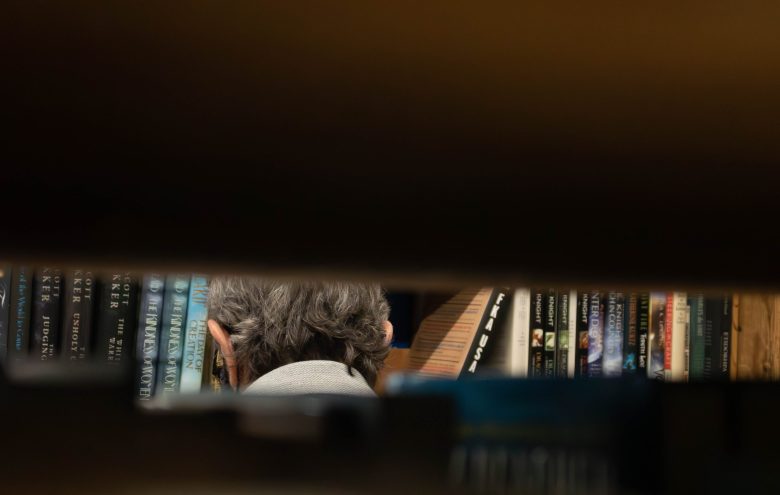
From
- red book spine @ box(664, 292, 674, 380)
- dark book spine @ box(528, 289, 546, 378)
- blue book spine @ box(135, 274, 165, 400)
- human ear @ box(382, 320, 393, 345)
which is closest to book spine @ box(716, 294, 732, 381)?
red book spine @ box(664, 292, 674, 380)

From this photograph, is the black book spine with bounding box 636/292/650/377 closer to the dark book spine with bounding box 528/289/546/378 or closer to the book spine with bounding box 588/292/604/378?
the book spine with bounding box 588/292/604/378

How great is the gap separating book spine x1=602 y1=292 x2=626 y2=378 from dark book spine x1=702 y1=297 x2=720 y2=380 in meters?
0.17

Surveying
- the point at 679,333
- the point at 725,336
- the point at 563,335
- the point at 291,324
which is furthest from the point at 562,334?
the point at 291,324

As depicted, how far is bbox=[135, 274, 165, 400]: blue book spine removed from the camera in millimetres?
1132

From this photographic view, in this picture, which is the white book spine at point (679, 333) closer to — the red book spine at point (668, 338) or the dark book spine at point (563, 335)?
the red book spine at point (668, 338)

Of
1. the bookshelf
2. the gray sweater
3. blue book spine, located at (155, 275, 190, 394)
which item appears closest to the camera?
the bookshelf

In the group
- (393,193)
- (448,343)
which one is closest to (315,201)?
(393,193)

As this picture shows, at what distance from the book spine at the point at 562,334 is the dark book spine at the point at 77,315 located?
804 millimetres

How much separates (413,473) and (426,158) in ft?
0.39

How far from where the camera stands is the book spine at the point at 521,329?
4.76 feet

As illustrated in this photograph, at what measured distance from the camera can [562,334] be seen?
4.78ft

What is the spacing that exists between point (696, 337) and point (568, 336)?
275 millimetres

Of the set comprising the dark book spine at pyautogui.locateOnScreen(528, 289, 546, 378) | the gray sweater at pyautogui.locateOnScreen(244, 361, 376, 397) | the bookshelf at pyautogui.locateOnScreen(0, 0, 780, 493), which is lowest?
the gray sweater at pyautogui.locateOnScreen(244, 361, 376, 397)

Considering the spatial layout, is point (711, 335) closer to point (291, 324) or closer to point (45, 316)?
point (291, 324)
